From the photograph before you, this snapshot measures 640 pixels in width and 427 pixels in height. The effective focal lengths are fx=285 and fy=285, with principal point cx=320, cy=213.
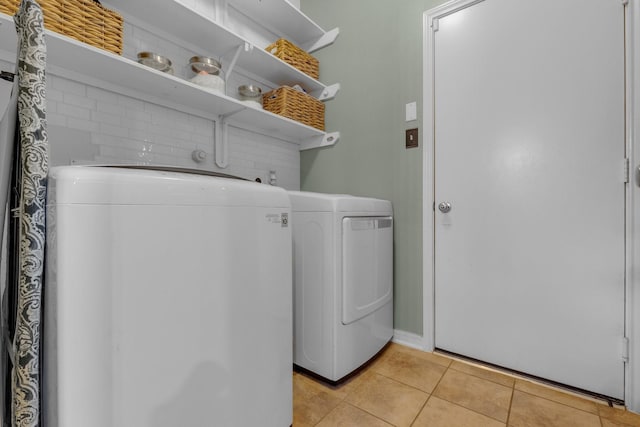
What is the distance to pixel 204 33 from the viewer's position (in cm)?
156

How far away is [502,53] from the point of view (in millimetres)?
1461

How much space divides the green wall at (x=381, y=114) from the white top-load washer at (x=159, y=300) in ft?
3.54

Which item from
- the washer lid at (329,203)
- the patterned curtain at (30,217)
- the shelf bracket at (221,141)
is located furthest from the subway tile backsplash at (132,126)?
the patterned curtain at (30,217)

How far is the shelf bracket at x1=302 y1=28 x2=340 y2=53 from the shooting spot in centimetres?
210

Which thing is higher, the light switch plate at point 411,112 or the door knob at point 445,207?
the light switch plate at point 411,112

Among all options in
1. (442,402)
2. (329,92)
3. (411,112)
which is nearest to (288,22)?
(329,92)

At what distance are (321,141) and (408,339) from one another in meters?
1.49

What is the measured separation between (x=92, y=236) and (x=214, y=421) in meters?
0.55

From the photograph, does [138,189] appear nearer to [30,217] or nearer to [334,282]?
[30,217]

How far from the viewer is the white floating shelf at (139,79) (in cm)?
104

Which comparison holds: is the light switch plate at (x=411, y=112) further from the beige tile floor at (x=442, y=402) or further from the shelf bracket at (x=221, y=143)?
the beige tile floor at (x=442, y=402)

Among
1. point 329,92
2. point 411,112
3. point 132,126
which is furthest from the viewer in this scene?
point 329,92

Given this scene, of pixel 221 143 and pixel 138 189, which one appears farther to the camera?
pixel 221 143

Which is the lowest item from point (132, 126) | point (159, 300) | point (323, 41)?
point (159, 300)
